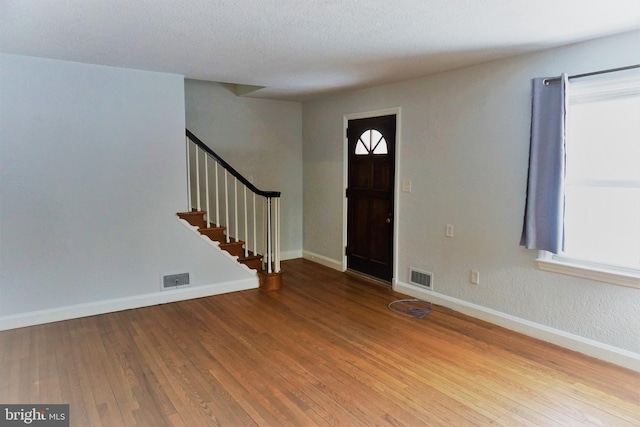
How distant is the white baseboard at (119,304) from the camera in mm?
3697

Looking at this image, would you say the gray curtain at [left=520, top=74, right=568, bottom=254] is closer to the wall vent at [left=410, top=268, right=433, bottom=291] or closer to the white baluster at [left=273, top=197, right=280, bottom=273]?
the wall vent at [left=410, top=268, right=433, bottom=291]

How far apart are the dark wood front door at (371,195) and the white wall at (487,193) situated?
0.68ft

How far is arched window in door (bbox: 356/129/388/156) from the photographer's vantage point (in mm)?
4946

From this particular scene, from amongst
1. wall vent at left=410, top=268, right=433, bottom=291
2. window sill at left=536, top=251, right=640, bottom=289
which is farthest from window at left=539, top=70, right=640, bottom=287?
wall vent at left=410, top=268, right=433, bottom=291

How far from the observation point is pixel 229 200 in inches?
225

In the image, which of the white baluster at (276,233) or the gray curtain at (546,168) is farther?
the white baluster at (276,233)

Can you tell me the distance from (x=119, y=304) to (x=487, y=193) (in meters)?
3.66

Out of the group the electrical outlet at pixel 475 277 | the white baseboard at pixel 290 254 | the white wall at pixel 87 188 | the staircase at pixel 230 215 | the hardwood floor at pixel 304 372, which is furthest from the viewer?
the white baseboard at pixel 290 254

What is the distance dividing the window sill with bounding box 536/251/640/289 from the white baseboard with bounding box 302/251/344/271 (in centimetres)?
277

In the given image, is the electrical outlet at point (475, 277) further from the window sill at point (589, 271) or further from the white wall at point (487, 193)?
the window sill at point (589, 271)

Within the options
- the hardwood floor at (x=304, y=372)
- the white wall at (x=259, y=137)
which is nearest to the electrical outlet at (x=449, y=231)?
the hardwood floor at (x=304, y=372)

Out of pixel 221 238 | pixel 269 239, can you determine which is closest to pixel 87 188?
pixel 221 238

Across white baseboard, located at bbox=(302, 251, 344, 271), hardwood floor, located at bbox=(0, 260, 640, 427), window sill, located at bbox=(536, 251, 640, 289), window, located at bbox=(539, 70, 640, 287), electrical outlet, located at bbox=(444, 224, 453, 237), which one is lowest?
hardwood floor, located at bbox=(0, 260, 640, 427)

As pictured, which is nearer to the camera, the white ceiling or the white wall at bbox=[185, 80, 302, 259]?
the white ceiling
